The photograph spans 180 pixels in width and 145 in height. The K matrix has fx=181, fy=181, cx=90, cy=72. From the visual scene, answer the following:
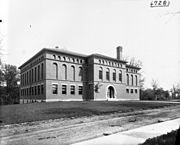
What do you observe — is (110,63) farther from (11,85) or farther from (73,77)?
(11,85)

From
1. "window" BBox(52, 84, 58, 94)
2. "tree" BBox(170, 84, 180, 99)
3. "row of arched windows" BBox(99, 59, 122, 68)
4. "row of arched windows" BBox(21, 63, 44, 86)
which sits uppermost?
"row of arched windows" BBox(99, 59, 122, 68)

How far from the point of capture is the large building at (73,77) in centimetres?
3709

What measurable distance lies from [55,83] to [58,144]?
32.1 m

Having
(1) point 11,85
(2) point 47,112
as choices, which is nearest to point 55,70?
(2) point 47,112

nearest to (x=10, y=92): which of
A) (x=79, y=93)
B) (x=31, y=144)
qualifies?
(x=79, y=93)

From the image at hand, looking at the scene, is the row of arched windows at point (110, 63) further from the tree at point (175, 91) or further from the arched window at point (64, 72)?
the tree at point (175, 91)

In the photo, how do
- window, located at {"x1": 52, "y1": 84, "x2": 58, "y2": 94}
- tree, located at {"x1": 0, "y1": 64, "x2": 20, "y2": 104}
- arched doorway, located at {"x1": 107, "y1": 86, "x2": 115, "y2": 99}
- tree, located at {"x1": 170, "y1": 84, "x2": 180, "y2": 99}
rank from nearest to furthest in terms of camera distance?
window, located at {"x1": 52, "y1": 84, "x2": 58, "y2": 94}, arched doorway, located at {"x1": 107, "y1": 86, "x2": 115, "y2": 99}, tree, located at {"x1": 0, "y1": 64, "x2": 20, "y2": 104}, tree, located at {"x1": 170, "y1": 84, "x2": 180, "y2": 99}

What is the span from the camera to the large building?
122ft

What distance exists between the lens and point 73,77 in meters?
40.9

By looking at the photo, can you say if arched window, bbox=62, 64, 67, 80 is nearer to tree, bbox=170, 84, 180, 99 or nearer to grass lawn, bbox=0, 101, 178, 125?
grass lawn, bbox=0, 101, 178, 125

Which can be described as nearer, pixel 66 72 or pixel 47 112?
pixel 47 112

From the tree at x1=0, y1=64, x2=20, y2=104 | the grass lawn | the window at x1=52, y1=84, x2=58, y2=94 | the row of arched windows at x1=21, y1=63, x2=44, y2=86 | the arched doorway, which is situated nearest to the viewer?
the grass lawn

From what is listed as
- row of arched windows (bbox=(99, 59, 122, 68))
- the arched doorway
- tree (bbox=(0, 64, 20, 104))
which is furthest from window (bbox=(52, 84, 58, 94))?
tree (bbox=(0, 64, 20, 104))

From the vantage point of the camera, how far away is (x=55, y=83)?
37656mm
